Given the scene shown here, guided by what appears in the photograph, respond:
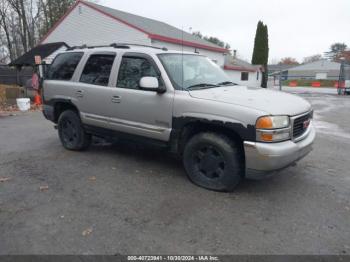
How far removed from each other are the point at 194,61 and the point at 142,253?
319 cm

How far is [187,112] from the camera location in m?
3.80

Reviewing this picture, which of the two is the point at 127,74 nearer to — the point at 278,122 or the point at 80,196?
the point at 80,196

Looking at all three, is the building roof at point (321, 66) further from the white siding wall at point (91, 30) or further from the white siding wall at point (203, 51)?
the white siding wall at point (91, 30)

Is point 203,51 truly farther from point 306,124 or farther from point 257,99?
point 257,99

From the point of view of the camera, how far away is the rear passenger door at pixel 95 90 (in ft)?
15.6

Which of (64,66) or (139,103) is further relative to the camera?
(64,66)

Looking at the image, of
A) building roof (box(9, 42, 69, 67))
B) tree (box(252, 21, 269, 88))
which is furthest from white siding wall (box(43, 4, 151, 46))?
tree (box(252, 21, 269, 88))

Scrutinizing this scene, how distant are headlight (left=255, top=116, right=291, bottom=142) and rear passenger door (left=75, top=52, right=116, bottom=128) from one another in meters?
2.54

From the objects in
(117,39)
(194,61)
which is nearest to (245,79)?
(117,39)

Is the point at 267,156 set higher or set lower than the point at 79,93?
lower

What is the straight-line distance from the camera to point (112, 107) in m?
4.66

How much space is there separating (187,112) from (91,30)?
17521 mm

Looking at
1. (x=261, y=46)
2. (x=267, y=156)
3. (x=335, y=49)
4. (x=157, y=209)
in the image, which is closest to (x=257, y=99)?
(x=267, y=156)

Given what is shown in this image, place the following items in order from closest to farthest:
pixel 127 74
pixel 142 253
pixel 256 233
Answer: pixel 142 253, pixel 256 233, pixel 127 74
